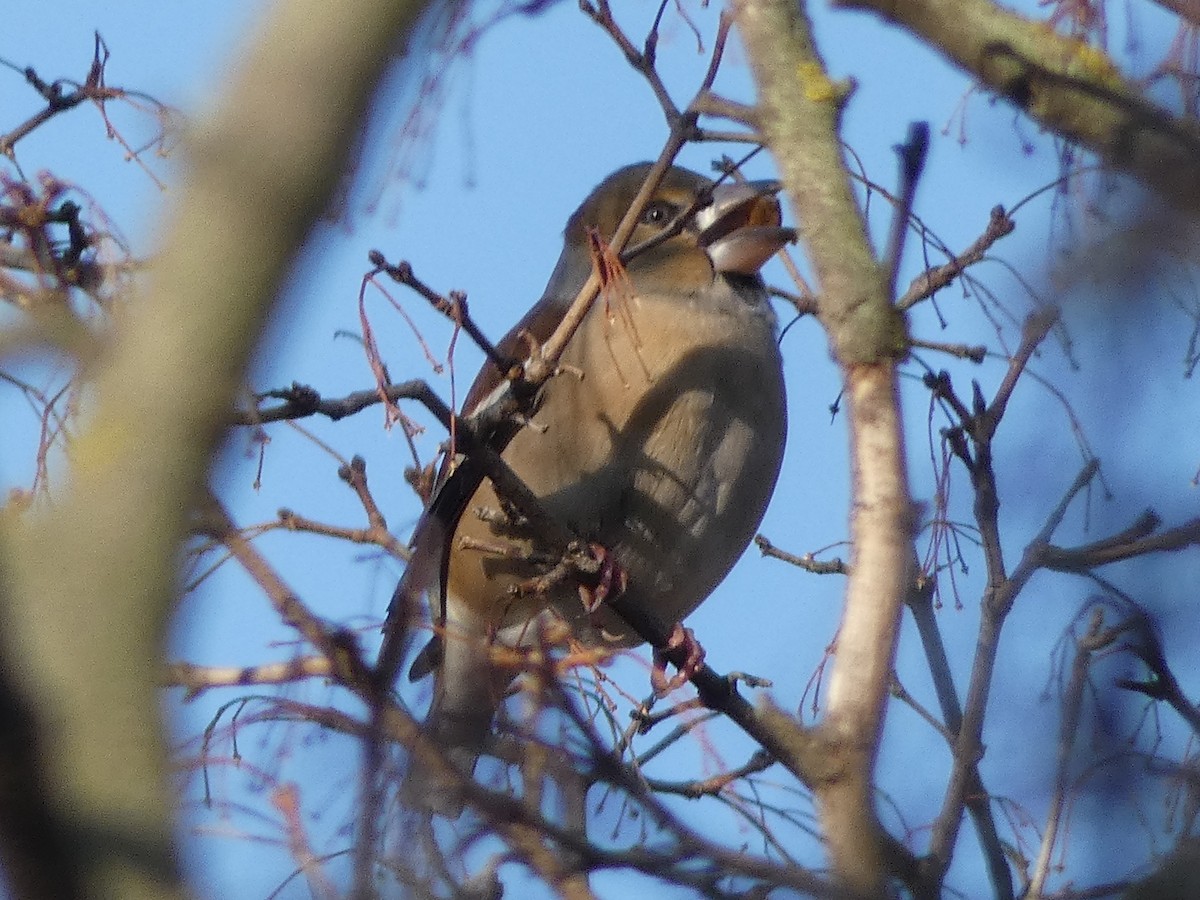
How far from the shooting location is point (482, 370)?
5848 millimetres

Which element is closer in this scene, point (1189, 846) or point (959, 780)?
point (1189, 846)

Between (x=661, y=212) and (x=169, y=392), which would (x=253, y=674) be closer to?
(x=169, y=392)

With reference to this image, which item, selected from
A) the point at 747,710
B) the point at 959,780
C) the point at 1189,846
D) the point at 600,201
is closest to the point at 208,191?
the point at 1189,846

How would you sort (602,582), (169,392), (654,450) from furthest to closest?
(654,450) → (602,582) → (169,392)

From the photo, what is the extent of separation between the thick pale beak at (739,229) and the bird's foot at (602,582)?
132cm

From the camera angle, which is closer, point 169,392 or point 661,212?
point 169,392

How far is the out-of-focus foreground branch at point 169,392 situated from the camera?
5.35ft

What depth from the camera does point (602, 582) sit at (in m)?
4.48

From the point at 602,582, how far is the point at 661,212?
1.68m

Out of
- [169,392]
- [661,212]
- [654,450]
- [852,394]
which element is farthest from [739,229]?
[169,392]

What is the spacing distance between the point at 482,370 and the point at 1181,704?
3310 millimetres

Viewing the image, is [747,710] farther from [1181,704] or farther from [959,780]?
[1181,704]

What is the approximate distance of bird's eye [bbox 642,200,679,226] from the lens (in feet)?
18.7

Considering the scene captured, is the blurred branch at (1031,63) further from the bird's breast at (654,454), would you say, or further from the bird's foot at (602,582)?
the bird's breast at (654,454)
